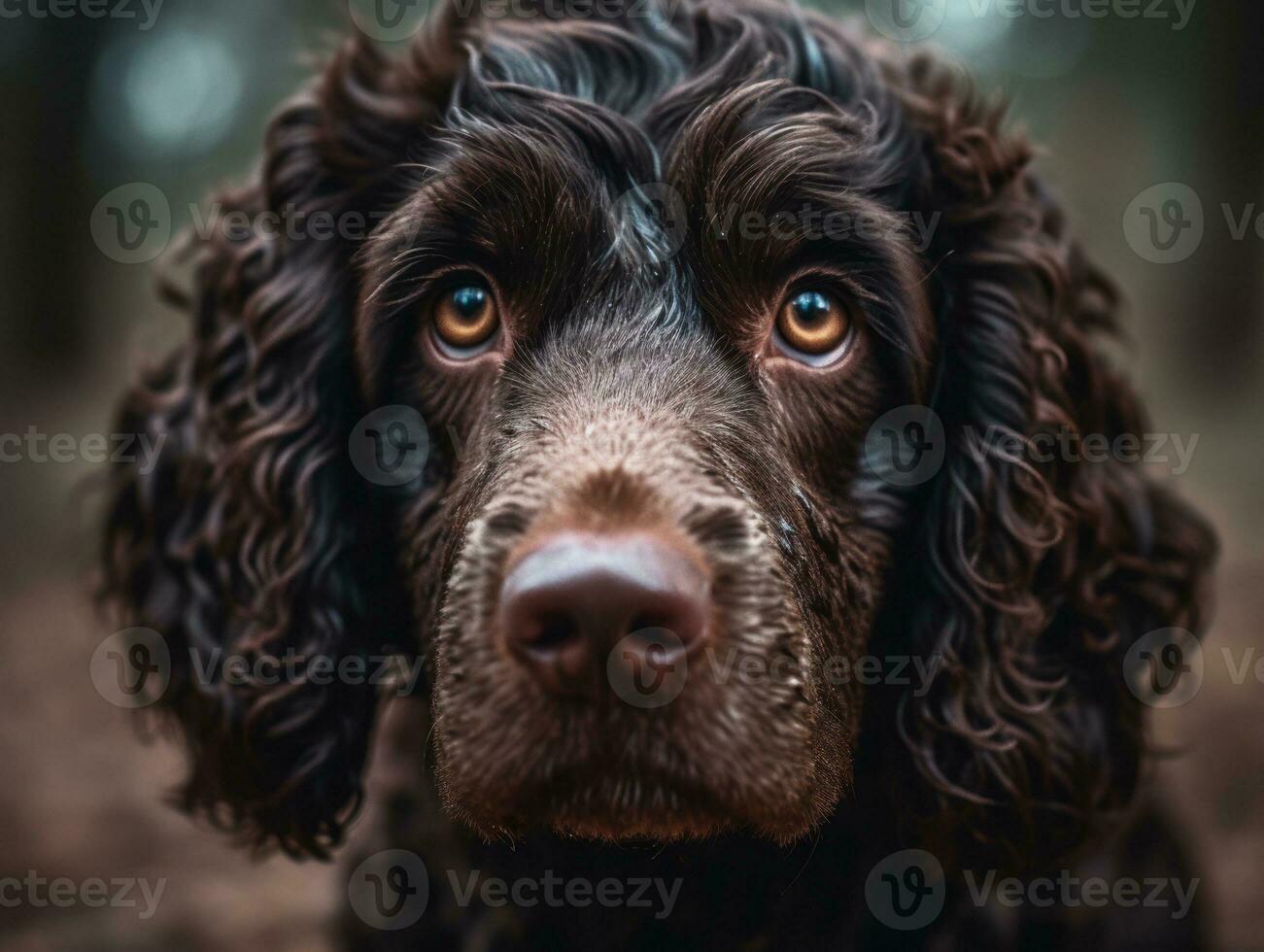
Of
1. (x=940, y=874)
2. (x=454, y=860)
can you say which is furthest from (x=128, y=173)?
(x=940, y=874)

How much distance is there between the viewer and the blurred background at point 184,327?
4672mm

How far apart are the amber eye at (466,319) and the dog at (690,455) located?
0.04 feet

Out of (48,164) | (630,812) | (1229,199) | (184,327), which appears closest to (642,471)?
(630,812)

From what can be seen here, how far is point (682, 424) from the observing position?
2.19 meters

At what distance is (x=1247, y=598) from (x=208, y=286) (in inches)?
269

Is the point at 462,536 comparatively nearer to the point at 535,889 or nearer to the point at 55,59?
the point at 535,889

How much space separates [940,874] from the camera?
9.36 feet

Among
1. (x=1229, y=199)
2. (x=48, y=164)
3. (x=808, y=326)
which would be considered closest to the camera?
(x=808, y=326)

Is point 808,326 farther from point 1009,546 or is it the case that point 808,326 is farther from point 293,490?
point 293,490

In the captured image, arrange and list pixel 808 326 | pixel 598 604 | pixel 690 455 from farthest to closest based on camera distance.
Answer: pixel 808 326 < pixel 690 455 < pixel 598 604

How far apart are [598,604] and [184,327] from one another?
2.86 m

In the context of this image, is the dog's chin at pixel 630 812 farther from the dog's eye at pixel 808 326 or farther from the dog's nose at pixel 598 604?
the dog's eye at pixel 808 326

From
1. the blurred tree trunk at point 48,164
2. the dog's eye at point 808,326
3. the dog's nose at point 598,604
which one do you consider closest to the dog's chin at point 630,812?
the dog's nose at point 598,604

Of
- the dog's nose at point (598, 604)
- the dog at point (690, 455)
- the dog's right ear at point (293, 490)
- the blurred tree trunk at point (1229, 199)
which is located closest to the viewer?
the dog's nose at point (598, 604)
